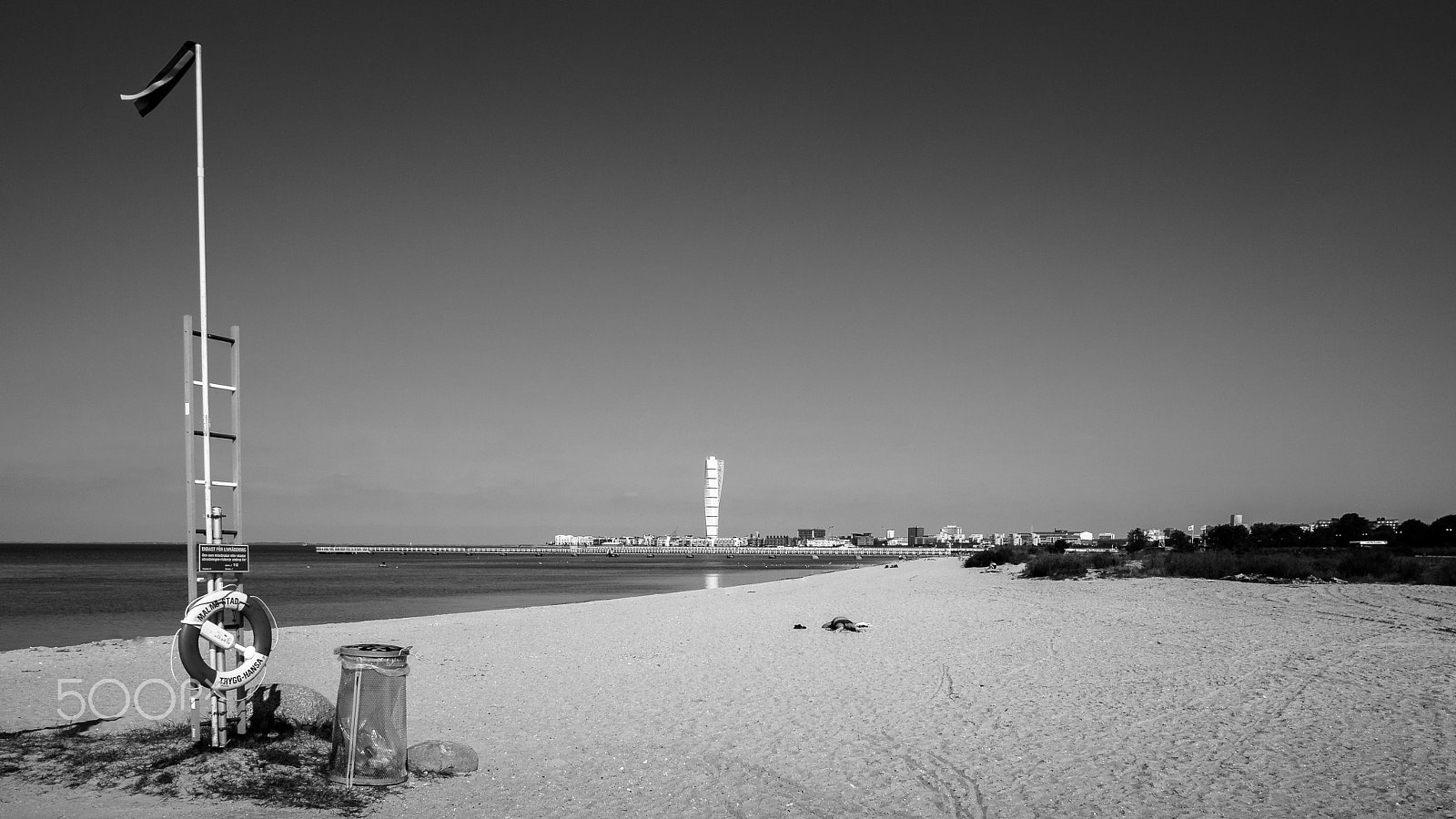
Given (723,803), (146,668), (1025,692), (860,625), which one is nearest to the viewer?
(723,803)

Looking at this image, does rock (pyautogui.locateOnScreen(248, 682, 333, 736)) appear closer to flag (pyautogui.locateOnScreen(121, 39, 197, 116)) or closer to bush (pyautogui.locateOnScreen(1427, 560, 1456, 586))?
flag (pyautogui.locateOnScreen(121, 39, 197, 116))

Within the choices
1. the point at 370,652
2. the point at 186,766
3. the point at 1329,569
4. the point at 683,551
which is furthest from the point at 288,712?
the point at 683,551

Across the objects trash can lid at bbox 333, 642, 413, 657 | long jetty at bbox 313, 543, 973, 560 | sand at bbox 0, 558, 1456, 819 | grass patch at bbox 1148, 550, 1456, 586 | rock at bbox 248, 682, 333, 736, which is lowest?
long jetty at bbox 313, 543, 973, 560

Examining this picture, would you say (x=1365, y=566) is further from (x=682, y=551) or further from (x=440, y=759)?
(x=682, y=551)

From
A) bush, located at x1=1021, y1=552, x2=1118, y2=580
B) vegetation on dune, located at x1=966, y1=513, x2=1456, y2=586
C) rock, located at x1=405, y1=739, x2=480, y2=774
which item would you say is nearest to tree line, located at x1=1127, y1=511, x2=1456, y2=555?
vegetation on dune, located at x1=966, y1=513, x2=1456, y2=586

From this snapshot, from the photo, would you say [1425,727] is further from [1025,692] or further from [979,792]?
[979,792]

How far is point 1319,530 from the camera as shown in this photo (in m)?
70.4

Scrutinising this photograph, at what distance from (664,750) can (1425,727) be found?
18.8 feet

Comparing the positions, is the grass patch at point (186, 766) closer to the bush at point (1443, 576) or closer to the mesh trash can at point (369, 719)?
the mesh trash can at point (369, 719)

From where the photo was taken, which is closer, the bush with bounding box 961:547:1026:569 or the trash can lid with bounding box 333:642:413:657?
the trash can lid with bounding box 333:642:413:657

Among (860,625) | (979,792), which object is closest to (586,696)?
(979,792)

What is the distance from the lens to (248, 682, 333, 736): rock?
21.6ft

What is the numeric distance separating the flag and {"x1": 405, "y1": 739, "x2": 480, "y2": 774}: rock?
4.80m

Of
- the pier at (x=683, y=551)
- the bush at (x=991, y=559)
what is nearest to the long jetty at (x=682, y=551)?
the pier at (x=683, y=551)
